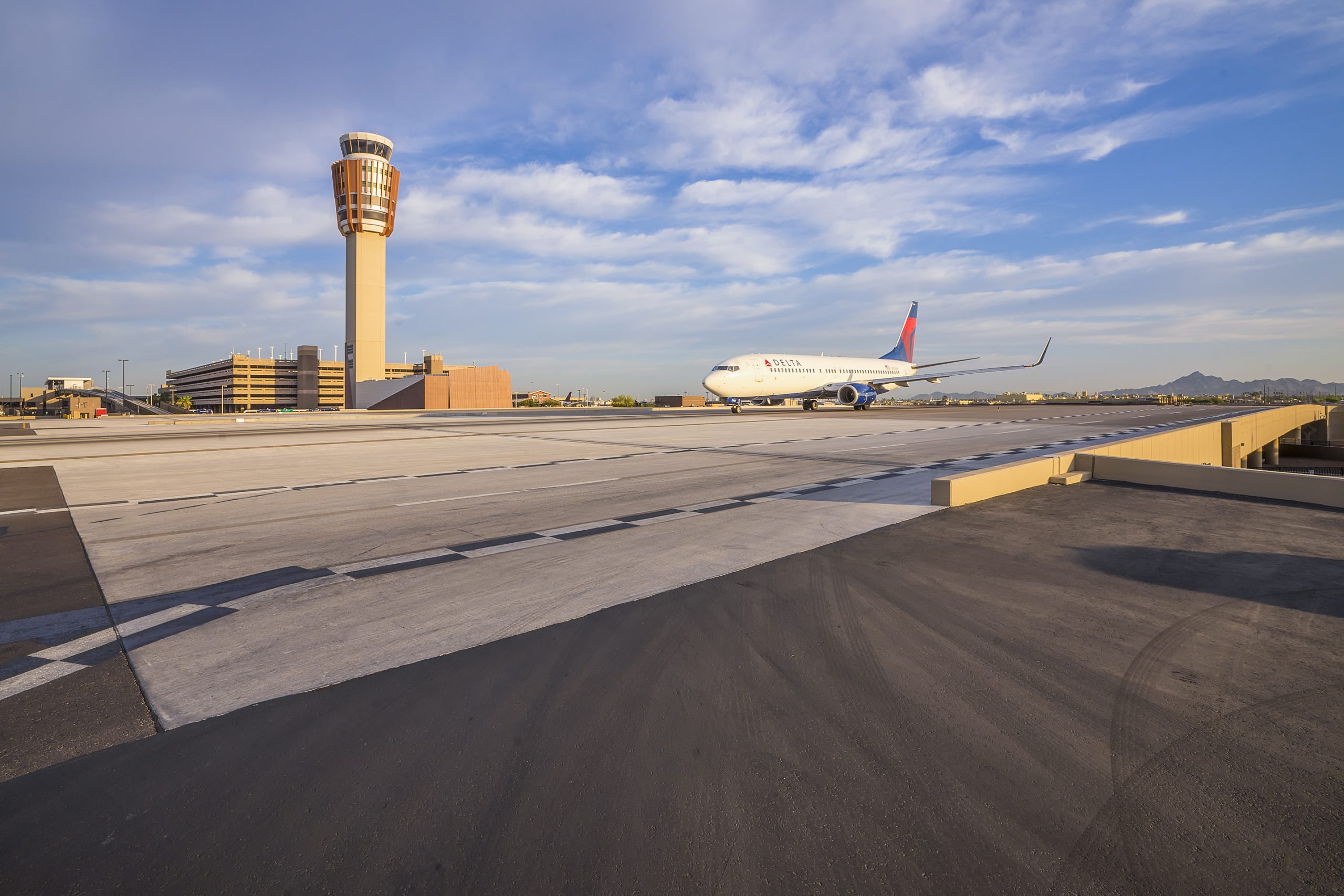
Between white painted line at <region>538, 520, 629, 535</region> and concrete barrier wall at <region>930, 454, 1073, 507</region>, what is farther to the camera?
concrete barrier wall at <region>930, 454, 1073, 507</region>

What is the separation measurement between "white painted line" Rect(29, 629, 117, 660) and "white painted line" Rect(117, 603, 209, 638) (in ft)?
0.22

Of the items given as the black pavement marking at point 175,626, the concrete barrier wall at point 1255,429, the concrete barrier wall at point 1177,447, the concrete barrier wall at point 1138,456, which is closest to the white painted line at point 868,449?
the concrete barrier wall at point 1138,456

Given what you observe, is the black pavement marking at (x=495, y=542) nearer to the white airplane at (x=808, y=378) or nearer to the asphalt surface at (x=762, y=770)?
the asphalt surface at (x=762, y=770)

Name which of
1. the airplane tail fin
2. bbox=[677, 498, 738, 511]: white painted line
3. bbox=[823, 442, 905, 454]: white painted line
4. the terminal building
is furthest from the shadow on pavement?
the terminal building

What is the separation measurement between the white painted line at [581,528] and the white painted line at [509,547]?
0.95 ft

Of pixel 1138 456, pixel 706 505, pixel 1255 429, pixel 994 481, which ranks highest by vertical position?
pixel 1255 429

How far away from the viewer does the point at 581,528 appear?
288 inches

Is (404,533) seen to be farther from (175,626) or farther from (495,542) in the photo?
(175,626)

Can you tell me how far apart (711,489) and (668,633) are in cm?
624

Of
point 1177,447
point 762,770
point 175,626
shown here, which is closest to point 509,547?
point 175,626

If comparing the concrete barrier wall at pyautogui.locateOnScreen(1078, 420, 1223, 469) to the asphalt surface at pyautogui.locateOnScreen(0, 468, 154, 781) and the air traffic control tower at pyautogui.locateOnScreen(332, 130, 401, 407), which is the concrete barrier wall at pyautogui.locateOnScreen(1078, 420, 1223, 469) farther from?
the air traffic control tower at pyautogui.locateOnScreen(332, 130, 401, 407)

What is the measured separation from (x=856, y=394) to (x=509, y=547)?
123 ft

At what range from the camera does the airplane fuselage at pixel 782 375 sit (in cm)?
3666

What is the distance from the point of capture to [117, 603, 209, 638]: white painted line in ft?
13.6
